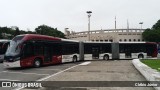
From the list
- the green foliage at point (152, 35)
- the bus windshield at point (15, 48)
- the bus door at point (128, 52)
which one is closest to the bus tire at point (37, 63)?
the bus windshield at point (15, 48)

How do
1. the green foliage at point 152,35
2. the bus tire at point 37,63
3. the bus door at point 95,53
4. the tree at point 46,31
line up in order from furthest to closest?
the tree at point 46,31, the green foliage at point 152,35, the bus door at point 95,53, the bus tire at point 37,63

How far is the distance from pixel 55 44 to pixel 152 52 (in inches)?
670

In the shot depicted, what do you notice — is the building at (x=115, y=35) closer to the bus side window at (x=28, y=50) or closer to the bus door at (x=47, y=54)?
the bus door at (x=47, y=54)

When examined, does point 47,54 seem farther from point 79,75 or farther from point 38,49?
point 79,75

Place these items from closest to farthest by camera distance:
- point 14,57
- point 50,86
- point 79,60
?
point 50,86, point 14,57, point 79,60

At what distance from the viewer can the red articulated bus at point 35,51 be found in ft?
76.8

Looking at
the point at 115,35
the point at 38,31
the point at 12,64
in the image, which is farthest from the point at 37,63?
the point at 115,35

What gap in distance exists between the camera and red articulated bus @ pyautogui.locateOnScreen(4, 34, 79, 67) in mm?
23406

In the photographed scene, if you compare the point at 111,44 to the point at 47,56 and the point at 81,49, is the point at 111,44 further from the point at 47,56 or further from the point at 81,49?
the point at 47,56

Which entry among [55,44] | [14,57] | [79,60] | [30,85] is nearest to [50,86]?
[30,85]

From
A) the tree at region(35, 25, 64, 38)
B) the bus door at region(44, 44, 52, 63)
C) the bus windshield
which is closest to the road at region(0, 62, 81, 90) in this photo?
the bus windshield

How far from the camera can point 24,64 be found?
2383 cm

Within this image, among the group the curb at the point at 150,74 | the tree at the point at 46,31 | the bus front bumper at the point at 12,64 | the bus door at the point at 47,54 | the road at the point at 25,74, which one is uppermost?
the tree at the point at 46,31

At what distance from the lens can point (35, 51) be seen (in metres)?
25.3
